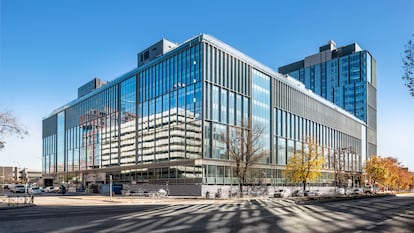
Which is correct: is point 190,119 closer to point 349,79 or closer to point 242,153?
point 242,153

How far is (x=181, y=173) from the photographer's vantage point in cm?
6344

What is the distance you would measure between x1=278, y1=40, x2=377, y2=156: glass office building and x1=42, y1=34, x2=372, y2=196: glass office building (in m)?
47.3

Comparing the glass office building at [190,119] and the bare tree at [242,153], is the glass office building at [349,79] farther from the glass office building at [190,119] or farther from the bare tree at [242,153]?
→ the bare tree at [242,153]

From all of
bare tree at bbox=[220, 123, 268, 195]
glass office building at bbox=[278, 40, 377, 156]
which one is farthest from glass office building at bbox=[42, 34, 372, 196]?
glass office building at bbox=[278, 40, 377, 156]

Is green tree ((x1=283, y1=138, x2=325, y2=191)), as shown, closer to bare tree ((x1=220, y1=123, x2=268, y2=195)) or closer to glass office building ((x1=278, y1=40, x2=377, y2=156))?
bare tree ((x1=220, y1=123, x2=268, y2=195))

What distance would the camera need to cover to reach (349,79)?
152 m

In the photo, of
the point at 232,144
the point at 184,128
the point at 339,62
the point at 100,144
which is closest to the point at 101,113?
the point at 100,144

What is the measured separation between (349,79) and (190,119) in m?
110

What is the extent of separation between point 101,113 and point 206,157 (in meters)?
41.6

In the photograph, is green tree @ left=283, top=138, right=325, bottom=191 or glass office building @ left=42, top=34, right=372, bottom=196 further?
glass office building @ left=42, top=34, right=372, bottom=196

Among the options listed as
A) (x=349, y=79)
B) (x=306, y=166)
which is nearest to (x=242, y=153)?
(x=306, y=166)

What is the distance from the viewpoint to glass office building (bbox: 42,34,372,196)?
62531 millimetres

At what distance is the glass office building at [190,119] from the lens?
6253 cm

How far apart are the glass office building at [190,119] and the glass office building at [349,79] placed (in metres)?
47.3
